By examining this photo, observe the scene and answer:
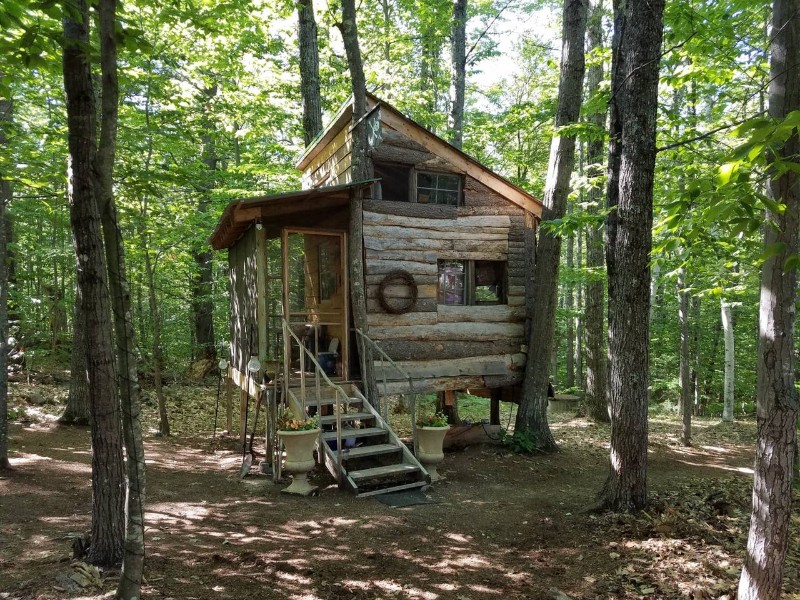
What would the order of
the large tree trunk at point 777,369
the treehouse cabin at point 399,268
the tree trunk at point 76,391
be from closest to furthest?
the large tree trunk at point 777,369, the treehouse cabin at point 399,268, the tree trunk at point 76,391

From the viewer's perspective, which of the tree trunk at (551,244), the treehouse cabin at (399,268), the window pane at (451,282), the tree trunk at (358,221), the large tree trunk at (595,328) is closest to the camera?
the tree trunk at (358,221)

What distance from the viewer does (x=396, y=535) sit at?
561cm

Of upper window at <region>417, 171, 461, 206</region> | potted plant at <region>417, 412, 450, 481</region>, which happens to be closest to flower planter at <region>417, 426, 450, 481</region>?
potted plant at <region>417, 412, 450, 481</region>

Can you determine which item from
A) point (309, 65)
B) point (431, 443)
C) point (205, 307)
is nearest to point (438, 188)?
point (309, 65)

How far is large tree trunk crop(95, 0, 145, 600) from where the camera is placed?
3.02m

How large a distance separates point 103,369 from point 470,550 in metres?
3.81

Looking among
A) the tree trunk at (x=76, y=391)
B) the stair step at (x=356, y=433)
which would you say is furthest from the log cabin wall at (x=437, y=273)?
the tree trunk at (x=76, y=391)

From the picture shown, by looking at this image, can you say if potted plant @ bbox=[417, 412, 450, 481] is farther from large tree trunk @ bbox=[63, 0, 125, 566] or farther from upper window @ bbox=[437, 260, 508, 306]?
large tree trunk @ bbox=[63, 0, 125, 566]

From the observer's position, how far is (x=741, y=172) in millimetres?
2502

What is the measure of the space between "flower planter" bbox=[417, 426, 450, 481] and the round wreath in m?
2.35

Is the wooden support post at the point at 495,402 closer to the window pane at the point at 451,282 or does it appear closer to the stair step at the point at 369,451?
the window pane at the point at 451,282

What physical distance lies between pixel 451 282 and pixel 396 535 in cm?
564

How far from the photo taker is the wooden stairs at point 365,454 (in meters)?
7.32

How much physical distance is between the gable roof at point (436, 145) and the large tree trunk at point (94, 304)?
6148 mm
